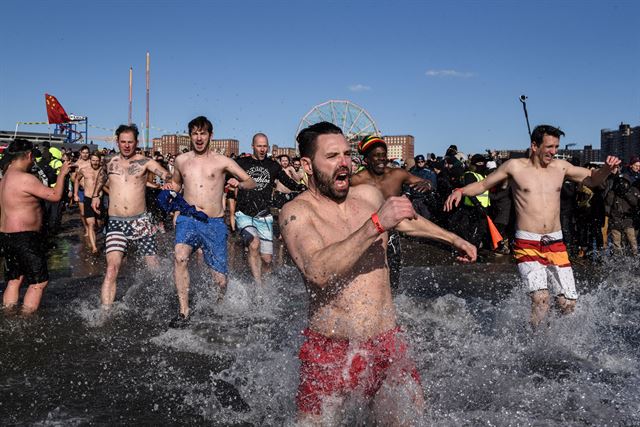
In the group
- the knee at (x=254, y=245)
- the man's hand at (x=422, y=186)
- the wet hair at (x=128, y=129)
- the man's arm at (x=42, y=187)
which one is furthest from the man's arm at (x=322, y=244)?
the knee at (x=254, y=245)

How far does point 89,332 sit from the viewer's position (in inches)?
218

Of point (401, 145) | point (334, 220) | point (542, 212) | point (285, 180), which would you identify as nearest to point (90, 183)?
point (285, 180)

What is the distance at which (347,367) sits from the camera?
255cm

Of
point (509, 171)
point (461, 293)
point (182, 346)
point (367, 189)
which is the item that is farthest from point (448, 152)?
point (367, 189)

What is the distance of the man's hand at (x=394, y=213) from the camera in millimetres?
2307

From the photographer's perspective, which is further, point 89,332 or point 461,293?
point 461,293

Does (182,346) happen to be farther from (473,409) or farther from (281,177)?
(281,177)

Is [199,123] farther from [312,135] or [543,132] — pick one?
[312,135]

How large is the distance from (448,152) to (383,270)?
11.1 metres

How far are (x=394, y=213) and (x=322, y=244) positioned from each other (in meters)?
0.39

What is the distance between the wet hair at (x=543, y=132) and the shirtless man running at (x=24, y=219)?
4.45m

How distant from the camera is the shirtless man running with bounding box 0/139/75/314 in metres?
5.82

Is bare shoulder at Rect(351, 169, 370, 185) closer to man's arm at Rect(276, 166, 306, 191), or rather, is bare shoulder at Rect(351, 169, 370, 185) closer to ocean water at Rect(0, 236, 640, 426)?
ocean water at Rect(0, 236, 640, 426)

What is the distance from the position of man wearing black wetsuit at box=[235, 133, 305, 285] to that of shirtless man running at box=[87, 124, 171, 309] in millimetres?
1334
